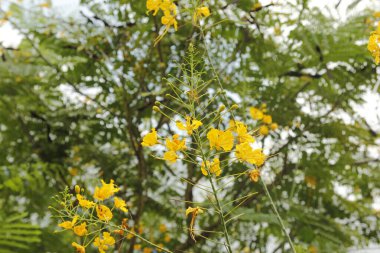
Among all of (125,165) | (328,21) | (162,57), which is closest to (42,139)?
(125,165)

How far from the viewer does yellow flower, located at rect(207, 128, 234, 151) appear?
3.32 ft

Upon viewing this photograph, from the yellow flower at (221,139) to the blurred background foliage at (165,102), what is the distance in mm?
1203

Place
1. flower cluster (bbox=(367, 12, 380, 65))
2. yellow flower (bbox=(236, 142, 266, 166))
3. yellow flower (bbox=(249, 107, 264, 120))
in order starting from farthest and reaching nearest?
yellow flower (bbox=(249, 107, 264, 120)), flower cluster (bbox=(367, 12, 380, 65)), yellow flower (bbox=(236, 142, 266, 166))

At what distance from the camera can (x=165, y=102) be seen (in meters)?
2.58

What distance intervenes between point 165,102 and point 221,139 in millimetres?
1573

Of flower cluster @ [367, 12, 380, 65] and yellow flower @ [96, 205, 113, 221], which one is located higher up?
flower cluster @ [367, 12, 380, 65]

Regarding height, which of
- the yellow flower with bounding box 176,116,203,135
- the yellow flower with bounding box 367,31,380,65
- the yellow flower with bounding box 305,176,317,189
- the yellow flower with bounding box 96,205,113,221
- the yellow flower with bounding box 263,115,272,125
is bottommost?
the yellow flower with bounding box 96,205,113,221

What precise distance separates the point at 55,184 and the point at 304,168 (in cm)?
146

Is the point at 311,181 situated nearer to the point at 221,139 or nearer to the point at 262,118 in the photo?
the point at 262,118

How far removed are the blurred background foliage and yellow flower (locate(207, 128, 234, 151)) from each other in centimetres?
A: 120

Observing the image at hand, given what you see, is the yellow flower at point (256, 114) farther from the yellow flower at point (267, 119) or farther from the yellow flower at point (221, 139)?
the yellow flower at point (221, 139)

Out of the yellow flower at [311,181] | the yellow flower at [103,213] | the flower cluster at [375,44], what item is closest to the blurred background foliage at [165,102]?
the yellow flower at [311,181]

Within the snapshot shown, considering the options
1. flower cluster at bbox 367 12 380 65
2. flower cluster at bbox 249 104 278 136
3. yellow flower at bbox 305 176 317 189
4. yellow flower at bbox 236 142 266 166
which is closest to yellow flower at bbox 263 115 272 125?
flower cluster at bbox 249 104 278 136

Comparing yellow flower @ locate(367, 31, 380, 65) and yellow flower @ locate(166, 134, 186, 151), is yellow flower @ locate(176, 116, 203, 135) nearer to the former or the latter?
yellow flower @ locate(166, 134, 186, 151)
